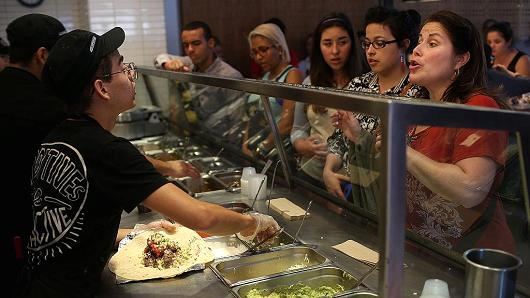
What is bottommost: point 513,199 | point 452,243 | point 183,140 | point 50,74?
point 183,140

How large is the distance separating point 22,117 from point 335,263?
1.58 metres

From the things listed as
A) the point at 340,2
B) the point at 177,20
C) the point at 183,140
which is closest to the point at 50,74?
the point at 183,140

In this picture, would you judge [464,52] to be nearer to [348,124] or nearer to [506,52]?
[348,124]

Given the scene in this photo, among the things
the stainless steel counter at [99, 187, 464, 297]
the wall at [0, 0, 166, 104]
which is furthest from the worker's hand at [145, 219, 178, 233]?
the wall at [0, 0, 166, 104]

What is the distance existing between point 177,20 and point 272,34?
91.5 inches

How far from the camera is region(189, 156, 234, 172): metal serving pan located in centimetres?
349

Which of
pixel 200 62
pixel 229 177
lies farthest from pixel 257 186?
pixel 200 62

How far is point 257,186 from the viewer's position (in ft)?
9.09

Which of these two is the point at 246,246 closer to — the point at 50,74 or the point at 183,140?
the point at 50,74

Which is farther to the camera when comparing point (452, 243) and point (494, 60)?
point (494, 60)

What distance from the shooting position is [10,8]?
19.1 ft

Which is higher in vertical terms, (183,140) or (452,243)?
(452,243)

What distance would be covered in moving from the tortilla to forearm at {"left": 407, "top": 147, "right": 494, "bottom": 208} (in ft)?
2.91

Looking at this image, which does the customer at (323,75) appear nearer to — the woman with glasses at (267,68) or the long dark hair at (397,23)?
the woman with glasses at (267,68)
